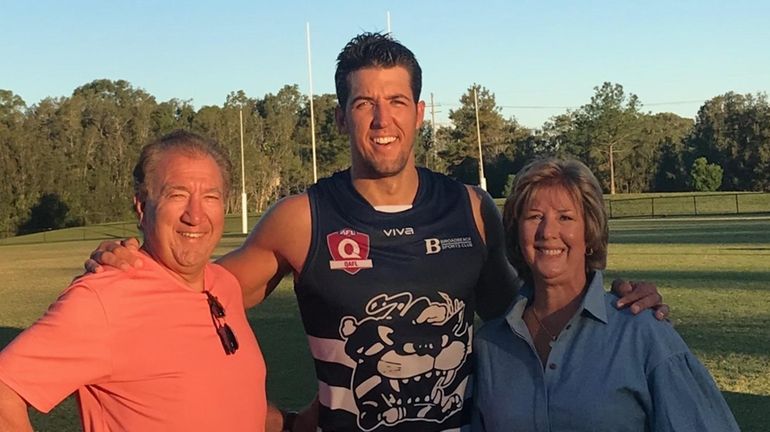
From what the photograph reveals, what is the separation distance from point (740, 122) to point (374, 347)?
236 ft

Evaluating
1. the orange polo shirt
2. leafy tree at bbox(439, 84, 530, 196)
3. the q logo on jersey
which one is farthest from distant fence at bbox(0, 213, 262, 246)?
the orange polo shirt

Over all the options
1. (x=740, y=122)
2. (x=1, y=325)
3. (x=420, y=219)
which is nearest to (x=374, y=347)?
(x=420, y=219)

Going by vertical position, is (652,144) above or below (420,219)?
above

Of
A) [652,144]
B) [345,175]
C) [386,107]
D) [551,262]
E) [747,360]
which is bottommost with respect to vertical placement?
[747,360]

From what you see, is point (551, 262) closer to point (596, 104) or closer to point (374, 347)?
point (374, 347)

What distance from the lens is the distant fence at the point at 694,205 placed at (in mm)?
49500

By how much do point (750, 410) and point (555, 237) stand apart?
459cm

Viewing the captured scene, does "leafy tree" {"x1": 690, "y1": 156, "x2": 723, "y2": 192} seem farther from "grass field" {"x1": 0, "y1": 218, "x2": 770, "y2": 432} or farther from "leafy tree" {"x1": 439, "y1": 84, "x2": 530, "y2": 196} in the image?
"grass field" {"x1": 0, "y1": 218, "x2": 770, "y2": 432}

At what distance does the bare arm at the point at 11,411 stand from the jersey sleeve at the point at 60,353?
0.02 m

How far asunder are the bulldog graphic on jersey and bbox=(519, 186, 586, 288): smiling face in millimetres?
469

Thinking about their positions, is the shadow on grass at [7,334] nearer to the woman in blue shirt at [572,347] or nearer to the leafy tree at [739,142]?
the woman in blue shirt at [572,347]

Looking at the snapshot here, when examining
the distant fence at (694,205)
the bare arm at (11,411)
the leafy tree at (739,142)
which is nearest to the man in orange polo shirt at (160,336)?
the bare arm at (11,411)

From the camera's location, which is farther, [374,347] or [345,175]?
[345,175]

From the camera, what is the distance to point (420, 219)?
3244mm
